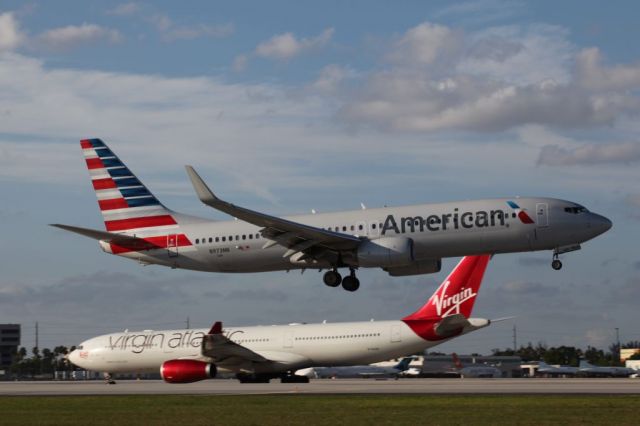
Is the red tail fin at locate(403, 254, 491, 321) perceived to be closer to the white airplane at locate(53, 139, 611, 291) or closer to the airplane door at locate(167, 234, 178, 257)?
the white airplane at locate(53, 139, 611, 291)

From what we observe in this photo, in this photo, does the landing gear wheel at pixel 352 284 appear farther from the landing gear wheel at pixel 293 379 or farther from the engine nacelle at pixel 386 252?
the landing gear wheel at pixel 293 379

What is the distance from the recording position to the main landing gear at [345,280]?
205 ft

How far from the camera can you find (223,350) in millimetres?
78375

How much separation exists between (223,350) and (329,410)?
34.4m

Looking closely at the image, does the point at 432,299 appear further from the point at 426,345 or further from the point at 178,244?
the point at 178,244

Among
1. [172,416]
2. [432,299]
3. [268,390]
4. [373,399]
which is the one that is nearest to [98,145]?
[268,390]

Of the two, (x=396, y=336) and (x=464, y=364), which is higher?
(x=396, y=336)

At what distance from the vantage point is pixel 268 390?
219 feet

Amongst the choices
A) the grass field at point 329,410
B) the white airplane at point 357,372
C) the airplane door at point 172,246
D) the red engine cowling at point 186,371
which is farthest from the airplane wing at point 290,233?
the white airplane at point 357,372

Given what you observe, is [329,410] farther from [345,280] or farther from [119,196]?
[119,196]

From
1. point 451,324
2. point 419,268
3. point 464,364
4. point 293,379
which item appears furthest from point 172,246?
point 464,364

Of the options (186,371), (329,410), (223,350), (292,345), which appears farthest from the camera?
(292,345)

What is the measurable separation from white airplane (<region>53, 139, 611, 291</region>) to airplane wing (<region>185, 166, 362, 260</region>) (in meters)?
0.06

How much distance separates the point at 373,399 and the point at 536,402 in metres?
8.62
